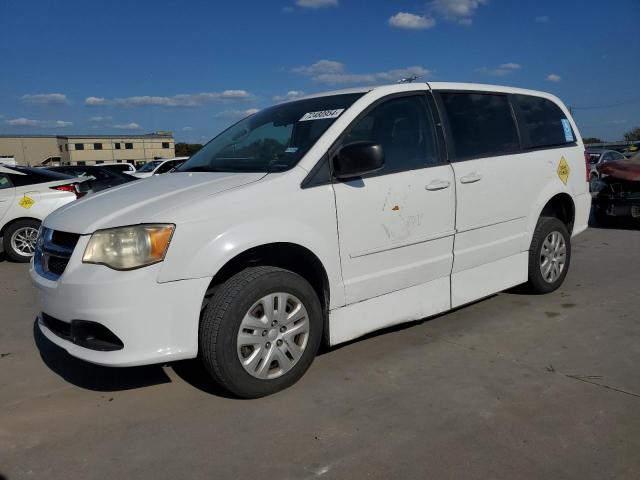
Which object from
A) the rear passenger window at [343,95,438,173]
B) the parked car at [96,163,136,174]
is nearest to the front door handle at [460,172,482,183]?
the rear passenger window at [343,95,438,173]

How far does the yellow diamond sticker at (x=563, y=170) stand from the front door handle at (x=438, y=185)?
1.61 metres

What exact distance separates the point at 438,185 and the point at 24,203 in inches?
251

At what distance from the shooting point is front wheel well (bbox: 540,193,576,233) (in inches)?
191

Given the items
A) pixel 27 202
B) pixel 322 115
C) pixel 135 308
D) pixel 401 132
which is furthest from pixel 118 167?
pixel 135 308

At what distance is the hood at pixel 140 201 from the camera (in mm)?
2803

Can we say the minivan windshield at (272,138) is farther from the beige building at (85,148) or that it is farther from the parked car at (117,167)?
the beige building at (85,148)

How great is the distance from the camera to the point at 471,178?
391cm

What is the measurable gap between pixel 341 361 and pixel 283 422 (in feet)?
2.85

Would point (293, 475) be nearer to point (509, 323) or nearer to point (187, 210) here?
point (187, 210)

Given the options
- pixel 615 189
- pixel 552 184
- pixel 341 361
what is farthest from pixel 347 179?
pixel 615 189

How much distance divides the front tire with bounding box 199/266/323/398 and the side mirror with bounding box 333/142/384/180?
702 millimetres

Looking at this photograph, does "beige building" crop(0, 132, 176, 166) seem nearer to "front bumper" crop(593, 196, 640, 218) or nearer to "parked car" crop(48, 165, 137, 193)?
"parked car" crop(48, 165, 137, 193)

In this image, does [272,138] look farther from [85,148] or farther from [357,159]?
[85,148]

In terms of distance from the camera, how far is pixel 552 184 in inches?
184
